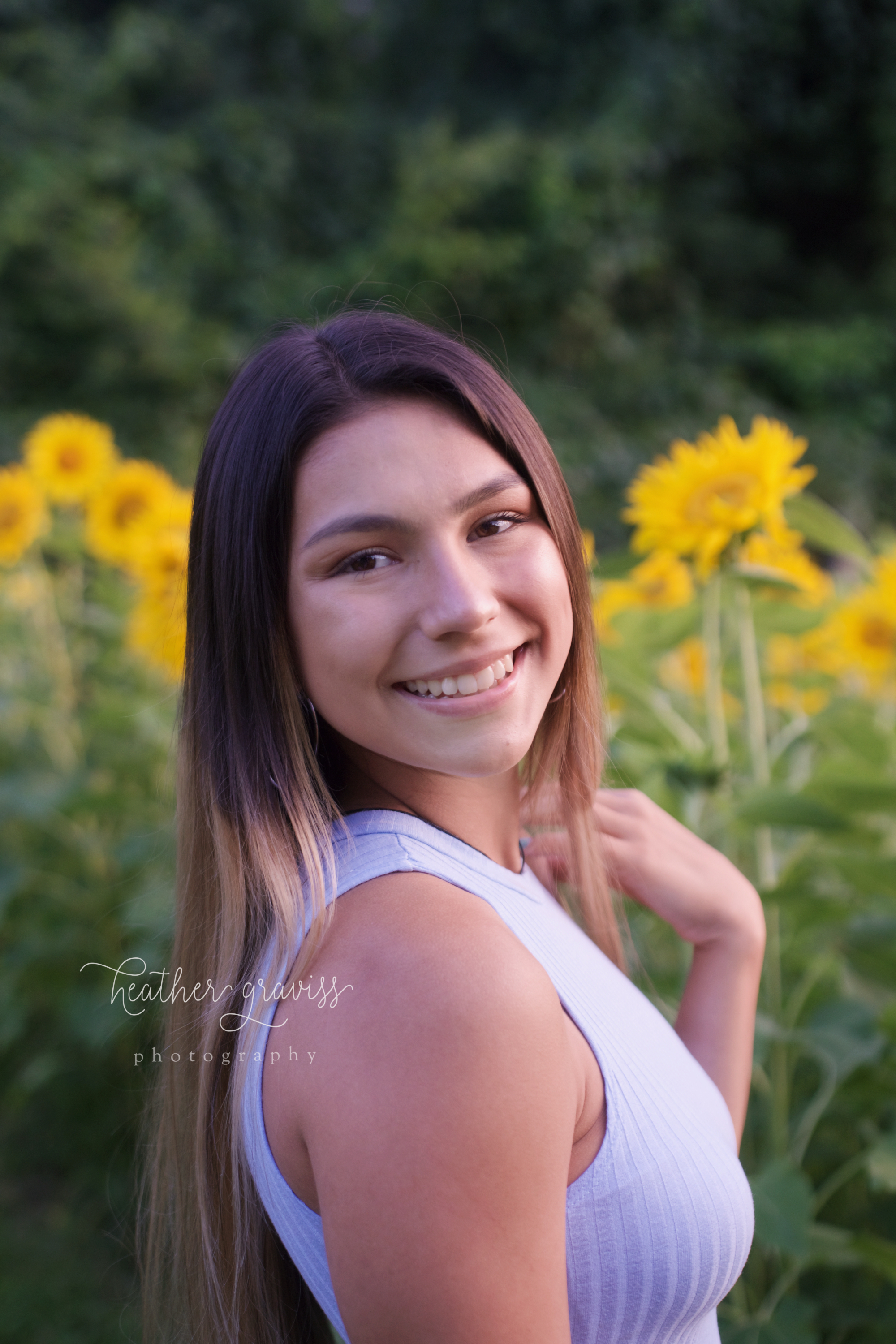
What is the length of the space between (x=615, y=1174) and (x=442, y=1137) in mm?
172

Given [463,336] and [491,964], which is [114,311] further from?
[491,964]

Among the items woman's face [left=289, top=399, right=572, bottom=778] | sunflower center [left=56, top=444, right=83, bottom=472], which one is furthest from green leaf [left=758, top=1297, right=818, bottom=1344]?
sunflower center [left=56, top=444, right=83, bottom=472]

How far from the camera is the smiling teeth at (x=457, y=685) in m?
0.71

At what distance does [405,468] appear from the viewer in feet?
2.34

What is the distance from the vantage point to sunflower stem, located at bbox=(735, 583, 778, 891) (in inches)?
50.4

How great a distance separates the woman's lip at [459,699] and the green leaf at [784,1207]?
624 millimetres

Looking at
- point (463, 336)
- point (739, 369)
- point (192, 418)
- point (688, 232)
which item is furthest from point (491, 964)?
point (688, 232)

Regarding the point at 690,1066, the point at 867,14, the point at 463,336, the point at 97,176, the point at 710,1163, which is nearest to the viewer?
the point at 710,1163

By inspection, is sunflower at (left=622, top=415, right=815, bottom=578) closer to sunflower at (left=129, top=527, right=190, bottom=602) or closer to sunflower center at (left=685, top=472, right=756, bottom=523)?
sunflower center at (left=685, top=472, right=756, bottom=523)

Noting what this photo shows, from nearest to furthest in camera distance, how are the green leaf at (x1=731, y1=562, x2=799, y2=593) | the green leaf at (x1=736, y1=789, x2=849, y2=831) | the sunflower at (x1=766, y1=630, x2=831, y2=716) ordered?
the green leaf at (x1=736, y1=789, x2=849, y2=831) → the green leaf at (x1=731, y1=562, x2=799, y2=593) → the sunflower at (x1=766, y1=630, x2=831, y2=716)

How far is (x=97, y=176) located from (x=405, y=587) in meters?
7.99

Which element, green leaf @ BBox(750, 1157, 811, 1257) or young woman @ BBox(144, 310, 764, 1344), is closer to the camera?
young woman @ BBox(144, 310, 764, 1344)

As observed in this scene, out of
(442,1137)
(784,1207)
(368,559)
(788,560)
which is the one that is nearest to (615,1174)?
(442,1137)

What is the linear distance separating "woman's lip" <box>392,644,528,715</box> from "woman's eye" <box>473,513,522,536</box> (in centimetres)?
11
